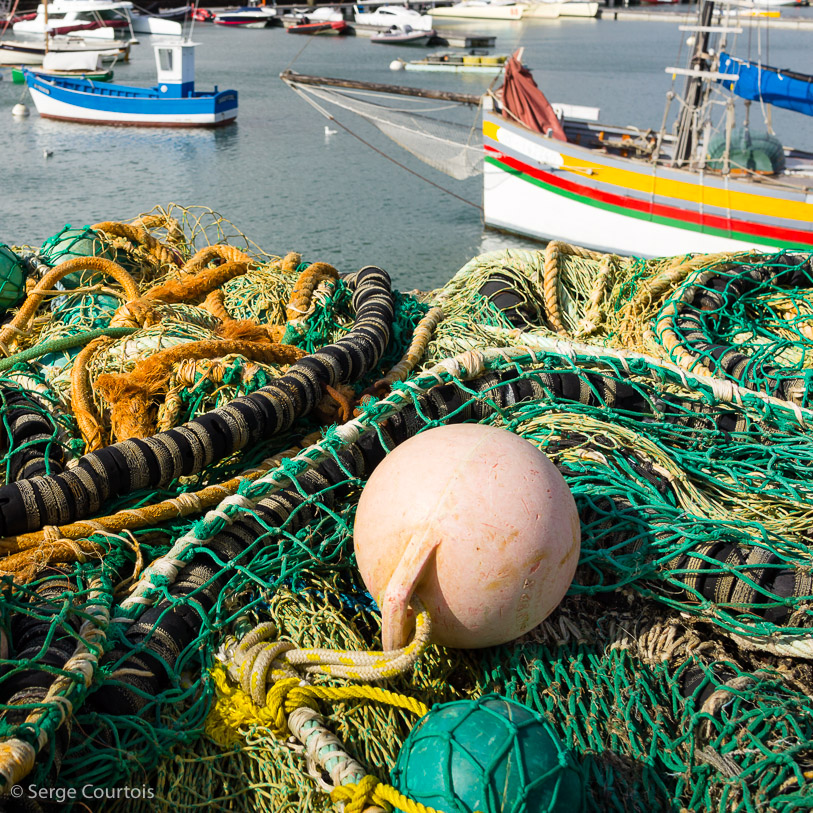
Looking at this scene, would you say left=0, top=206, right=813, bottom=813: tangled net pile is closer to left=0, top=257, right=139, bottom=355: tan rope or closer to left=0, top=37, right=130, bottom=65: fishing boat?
left=0, top=257, right=139, bottom=355: tan rope

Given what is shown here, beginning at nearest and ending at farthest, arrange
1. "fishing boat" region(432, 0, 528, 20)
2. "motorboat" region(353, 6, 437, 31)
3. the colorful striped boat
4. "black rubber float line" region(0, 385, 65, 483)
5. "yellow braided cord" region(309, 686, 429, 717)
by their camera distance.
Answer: "yellow braided cord" region(309, 686, 429, 717) → "black rubber float line" region(0, 385, 65, 483) → the colorful striped boat → "motorboat" region(353, 6, 437, 31) → "fishing boat" region(432, 0, 528, 20)

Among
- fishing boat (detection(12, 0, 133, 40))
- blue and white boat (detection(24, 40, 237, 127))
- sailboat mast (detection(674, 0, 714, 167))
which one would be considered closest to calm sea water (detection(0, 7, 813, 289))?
blue and white boat (detection(24, 40, 237, 127))

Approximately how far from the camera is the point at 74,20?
150ft

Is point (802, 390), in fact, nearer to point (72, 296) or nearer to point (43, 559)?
point (43, 559)

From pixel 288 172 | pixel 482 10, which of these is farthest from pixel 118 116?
pixel 482 10

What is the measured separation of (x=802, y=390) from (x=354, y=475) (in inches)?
106

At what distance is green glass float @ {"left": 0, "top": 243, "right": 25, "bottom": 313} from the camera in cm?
565

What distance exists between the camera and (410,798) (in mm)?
2227

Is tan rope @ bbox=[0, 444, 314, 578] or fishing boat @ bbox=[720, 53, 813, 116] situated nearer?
tan rope @ bbox=[0, 444, 314, 578]

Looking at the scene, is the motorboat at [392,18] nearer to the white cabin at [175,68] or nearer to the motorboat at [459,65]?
the motorboat at [459,65]

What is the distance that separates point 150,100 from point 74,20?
71.0 feet

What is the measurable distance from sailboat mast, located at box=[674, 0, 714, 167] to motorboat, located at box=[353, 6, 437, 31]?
4585 centimetres

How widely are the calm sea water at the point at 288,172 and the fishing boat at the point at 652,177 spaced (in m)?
1.14

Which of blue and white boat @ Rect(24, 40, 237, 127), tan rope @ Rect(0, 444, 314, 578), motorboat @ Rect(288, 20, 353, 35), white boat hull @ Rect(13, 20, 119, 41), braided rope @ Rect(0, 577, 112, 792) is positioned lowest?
braided rope @ Rect(0, 577, 112, 792)
